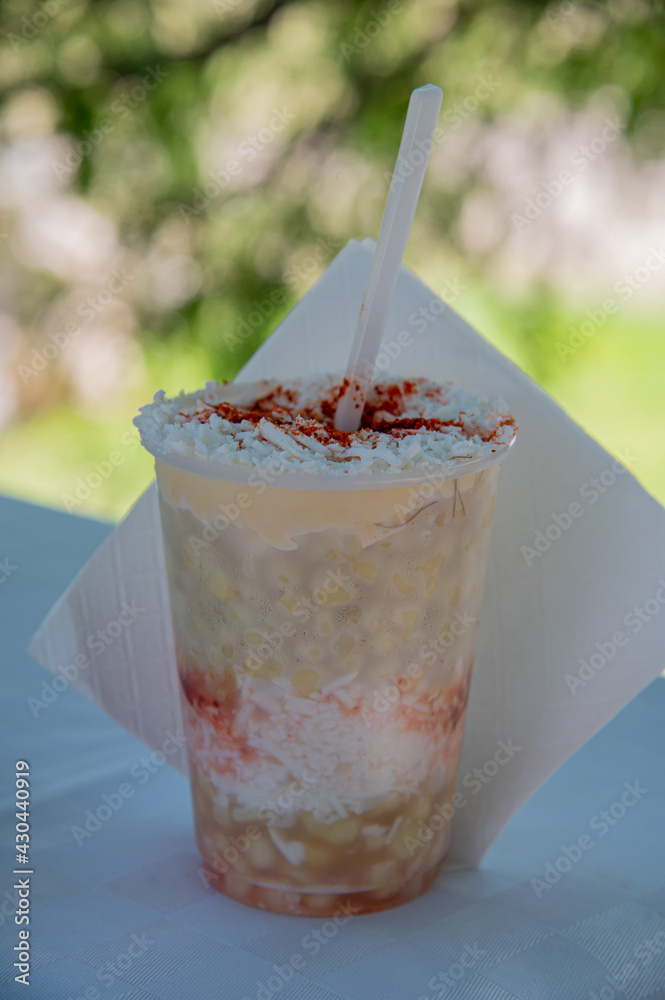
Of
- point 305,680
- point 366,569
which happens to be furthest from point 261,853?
point 366,569

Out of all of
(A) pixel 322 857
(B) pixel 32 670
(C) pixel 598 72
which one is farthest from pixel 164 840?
(C) pixel 598 72

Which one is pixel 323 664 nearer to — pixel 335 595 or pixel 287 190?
pixel 335 595

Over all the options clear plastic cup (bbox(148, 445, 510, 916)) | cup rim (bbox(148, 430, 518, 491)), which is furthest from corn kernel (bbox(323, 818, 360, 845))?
cup rim (bbox(148, 430, 518, 491))

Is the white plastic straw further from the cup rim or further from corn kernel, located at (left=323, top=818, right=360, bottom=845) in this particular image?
corn kernel, located at (left=323, top=818, right=360, bottom=845)

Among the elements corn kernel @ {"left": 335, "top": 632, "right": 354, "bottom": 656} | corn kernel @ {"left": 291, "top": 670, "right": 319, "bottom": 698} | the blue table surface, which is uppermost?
corn kernel @ {"left": 335, "top": 632, "right": 354, "bottom": 656}

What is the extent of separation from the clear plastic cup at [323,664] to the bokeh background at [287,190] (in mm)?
2395

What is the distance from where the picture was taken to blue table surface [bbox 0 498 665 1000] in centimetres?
73

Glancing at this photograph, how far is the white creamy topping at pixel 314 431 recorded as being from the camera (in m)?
0.72

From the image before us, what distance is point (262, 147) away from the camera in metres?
3.37

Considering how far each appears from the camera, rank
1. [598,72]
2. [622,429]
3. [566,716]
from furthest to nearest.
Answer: [622,429]
[598,72]
[566,716]

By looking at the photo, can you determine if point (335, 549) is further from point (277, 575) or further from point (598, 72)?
point (598, 72)

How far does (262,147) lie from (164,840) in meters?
2.91

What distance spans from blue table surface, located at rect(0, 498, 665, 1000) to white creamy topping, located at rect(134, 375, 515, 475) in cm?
39

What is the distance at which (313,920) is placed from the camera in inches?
32.4
